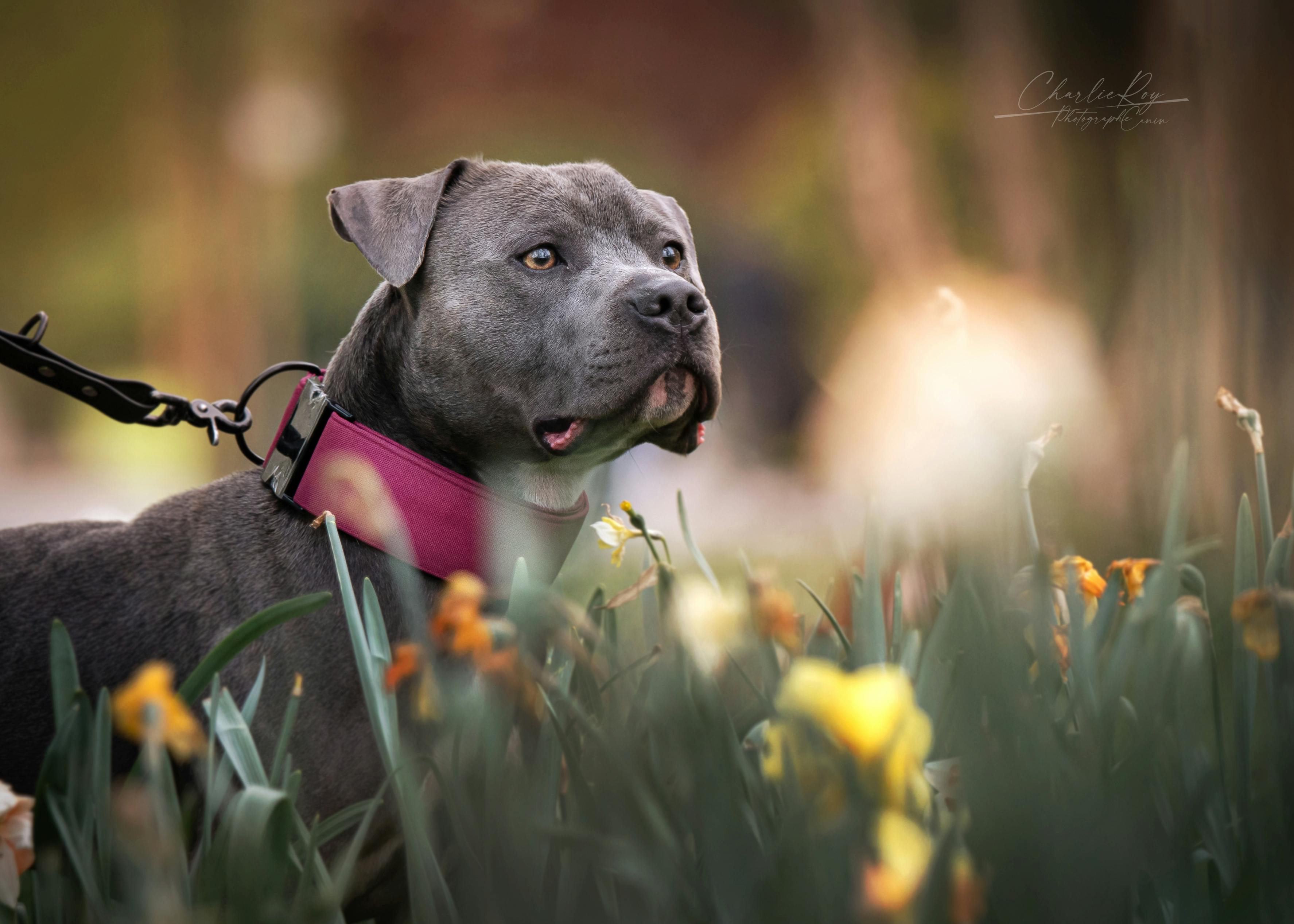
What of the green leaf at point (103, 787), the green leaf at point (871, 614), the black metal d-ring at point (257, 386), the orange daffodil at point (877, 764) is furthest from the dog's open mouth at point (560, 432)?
the orange daffodil at point (877, 764)

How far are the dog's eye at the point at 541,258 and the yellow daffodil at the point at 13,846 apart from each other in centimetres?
163

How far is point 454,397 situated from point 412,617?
1.12 meters

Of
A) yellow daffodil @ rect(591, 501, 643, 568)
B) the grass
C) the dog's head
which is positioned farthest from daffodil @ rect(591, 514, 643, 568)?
the dog's head

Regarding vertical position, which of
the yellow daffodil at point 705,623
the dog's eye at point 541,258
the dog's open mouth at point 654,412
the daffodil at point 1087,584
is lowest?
the daffodil at point 1087,584

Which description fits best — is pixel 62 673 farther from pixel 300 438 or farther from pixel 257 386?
pixel 257 386

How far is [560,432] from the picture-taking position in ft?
7.34

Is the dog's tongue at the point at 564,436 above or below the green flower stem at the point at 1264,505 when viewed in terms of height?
above

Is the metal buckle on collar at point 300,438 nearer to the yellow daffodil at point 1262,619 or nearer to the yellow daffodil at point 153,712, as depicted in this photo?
the yellow daffodil at point 153,712

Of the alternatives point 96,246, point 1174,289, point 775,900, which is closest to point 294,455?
point 775,900

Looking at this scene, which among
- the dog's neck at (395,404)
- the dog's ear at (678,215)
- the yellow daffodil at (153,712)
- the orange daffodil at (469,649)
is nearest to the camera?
the yellow daffodil at (153,712)

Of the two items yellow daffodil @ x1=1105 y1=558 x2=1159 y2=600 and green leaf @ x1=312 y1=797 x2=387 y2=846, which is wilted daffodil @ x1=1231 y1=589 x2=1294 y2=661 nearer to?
yellow daffodil @ x1=1105 y1=558 x2=1159 y2=600

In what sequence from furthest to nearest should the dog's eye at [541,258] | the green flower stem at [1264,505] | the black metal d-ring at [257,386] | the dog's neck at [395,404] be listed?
the dog's eye at [541,258] → the black metal d-ring at [257,386] → the dog's neck at [395,404] → the green flower stem at [1264,505]

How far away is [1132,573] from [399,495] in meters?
1.40

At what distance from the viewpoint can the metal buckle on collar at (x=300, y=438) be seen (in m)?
1.95
